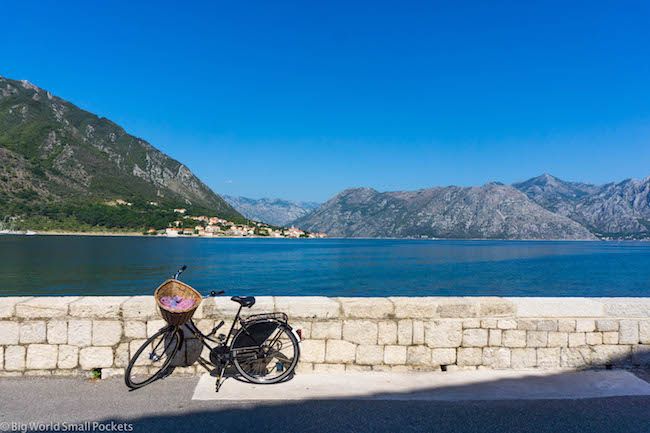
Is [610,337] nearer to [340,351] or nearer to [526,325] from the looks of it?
[526,325]

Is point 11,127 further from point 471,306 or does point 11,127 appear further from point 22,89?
point 471,306

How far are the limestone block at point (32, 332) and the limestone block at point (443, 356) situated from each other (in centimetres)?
487

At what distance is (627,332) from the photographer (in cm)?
552

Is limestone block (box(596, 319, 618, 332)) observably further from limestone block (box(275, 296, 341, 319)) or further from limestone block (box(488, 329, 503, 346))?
limestone block (box(275, 296, 341, 319))

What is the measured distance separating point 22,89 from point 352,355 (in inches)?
8509

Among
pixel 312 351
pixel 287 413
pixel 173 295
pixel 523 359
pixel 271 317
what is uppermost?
pixel 173 295

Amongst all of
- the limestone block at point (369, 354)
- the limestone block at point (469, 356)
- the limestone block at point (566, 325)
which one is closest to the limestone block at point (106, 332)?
the limestone block at point (369, 354)

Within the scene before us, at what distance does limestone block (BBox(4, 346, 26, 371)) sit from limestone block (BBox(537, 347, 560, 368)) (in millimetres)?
6533

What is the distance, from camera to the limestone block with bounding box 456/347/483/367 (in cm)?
532

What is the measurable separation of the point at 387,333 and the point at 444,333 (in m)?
0.77

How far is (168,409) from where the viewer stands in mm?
A: 4020

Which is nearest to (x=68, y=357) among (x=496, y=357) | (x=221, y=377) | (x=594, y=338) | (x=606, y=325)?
(x=221, y=377)

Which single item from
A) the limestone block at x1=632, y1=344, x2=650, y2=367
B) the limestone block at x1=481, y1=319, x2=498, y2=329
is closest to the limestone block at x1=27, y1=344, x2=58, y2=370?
the limestone block at x1=481, y1=319, x2=498, y2=329

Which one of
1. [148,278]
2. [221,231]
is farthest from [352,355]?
[221,231]
